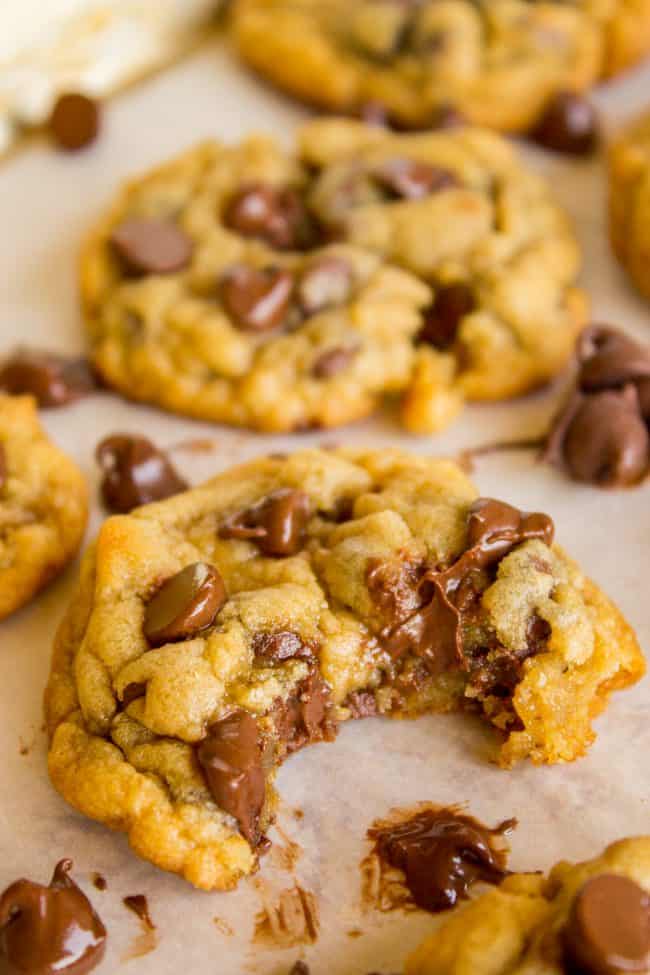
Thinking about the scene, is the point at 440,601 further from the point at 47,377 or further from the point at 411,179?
the point at 411,179

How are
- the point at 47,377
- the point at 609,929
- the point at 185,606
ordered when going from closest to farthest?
1. the point at 609,929
2. the point at 185,606
3. the point at 47,377

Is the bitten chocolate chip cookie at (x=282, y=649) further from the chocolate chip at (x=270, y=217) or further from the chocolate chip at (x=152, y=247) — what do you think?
the chocolate chip at (x=270, y=217)

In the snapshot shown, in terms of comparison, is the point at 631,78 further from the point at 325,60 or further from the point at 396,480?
the point at 396,480

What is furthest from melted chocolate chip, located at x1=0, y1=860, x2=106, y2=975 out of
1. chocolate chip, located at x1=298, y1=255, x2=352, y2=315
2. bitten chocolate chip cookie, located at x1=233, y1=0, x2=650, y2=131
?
bitten chocolate chip cookie, located at x1=233, y1=0, x2=650, y2=131

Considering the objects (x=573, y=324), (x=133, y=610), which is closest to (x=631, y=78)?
(x=573, y=324)

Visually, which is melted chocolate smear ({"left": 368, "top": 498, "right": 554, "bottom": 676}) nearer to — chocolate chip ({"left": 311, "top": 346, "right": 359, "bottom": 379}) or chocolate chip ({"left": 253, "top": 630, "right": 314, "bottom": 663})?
chocolate chip ({"left": 253, "top": 630, "right": 314, "bottom": 663})

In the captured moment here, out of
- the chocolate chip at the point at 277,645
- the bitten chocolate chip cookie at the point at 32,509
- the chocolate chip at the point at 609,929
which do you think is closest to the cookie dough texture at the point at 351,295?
the bitten chocolate chip cookie at the point at 32,509

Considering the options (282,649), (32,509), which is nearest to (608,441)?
(282,649)
